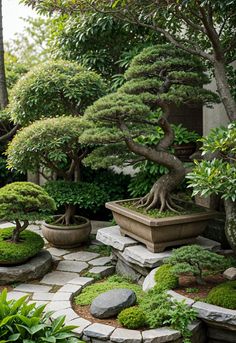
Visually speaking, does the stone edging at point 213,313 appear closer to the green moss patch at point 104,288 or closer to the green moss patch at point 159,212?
the green moss patch at point 104,288

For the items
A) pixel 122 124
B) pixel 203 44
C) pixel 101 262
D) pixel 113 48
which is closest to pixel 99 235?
pixel 101 262

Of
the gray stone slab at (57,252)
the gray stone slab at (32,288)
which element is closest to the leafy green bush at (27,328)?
the gray stone slab at (32,288)

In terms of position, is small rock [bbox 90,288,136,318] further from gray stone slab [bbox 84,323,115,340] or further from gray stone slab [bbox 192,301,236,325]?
gray stone slab [bbox 192,301,236,325]

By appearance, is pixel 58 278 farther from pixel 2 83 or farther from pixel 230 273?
pixel 2 83

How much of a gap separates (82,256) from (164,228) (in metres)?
1.76

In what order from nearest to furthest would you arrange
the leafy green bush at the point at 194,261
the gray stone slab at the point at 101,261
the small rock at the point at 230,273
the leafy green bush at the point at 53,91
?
1. the leafy green bush at the point at 194,261
2. the small rock at the point at 230,273
3. the gray stone slab at the point at 101,261
4. the leafy green bush at the point at 53,91

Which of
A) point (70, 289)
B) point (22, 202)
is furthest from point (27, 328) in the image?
point (22, 202)

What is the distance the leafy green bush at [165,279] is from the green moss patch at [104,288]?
0.26m

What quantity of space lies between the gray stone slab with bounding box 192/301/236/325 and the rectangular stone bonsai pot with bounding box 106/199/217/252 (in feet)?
3.65

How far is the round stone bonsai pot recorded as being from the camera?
20.4 ft

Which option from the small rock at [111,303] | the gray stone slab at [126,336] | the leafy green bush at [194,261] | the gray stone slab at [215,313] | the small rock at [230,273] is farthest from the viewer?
the small rock at [230,273]

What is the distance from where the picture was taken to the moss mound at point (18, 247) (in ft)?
16.7

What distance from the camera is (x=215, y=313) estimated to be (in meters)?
3.60

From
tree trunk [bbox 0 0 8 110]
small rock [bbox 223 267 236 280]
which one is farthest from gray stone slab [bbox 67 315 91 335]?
tree trunk [bbox 0 0 8 110]
